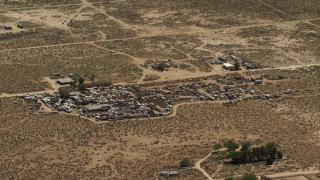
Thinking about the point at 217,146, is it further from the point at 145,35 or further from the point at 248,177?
the point at 145,35

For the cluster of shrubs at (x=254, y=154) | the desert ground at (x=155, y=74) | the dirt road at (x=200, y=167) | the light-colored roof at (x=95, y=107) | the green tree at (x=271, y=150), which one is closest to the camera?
the dirt road at (x=200, y=167)

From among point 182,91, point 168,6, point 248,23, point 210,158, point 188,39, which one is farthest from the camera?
point 168,6

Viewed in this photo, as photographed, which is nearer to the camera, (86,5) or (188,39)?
(188,39)

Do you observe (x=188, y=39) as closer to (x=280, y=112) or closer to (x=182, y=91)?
(x=182, y=91)

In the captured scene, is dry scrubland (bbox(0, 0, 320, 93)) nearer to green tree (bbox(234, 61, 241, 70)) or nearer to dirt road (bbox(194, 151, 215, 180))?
green tree (bbox(234, 61, 241, 70))

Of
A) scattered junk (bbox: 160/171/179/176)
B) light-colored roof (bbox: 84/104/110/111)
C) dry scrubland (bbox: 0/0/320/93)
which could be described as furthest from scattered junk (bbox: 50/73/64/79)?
scattered junk (bbox: 160/171/179/176)

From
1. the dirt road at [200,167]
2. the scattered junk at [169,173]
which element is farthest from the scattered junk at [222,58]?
the scattered junk at [169,173]

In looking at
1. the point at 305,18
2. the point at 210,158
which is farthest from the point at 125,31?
the point at 210,158

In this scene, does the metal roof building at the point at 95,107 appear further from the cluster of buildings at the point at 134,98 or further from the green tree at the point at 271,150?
the green tree at the point at 271,150

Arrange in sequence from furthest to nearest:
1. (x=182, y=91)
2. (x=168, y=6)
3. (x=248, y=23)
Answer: (x=168, y=6), (x=248, y=23), (x=182, y=91)

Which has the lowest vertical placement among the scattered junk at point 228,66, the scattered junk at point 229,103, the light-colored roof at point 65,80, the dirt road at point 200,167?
the light-colored roof at point 65,80
